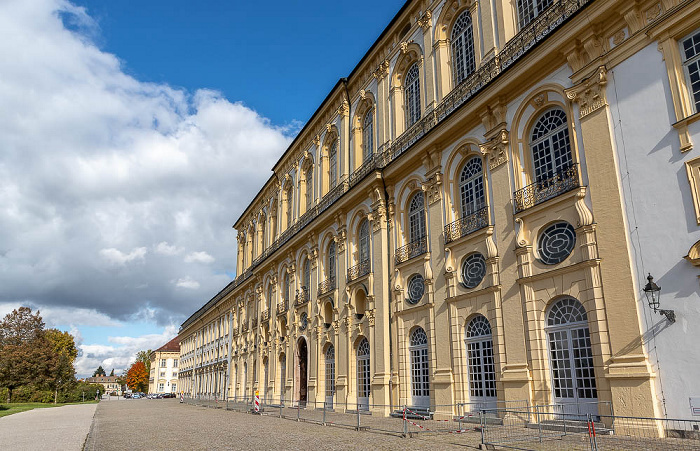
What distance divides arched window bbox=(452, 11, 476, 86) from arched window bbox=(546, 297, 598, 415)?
9442mm

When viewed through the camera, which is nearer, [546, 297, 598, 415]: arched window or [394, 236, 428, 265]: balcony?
[546, 297, 598, 415]: arched window

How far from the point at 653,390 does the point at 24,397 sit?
194ft

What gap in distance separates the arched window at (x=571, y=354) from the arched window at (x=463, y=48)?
9442mm

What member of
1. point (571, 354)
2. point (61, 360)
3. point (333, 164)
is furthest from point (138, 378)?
point (571, 354)

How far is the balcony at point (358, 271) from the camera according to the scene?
2394 centimetres

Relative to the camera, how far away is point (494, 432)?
12469 millimetres

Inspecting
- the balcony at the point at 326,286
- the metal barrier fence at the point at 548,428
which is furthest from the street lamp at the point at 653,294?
the balcony at the point at 326,286

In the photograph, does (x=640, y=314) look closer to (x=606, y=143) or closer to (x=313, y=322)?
(x=606, y=143)

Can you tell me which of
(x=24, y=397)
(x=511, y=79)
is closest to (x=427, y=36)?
(x=511, y=79)

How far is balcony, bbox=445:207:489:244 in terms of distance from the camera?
55.3 feet

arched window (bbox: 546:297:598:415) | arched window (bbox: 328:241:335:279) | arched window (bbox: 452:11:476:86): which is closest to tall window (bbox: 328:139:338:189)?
arched window (bbox: 328:241:335:279)

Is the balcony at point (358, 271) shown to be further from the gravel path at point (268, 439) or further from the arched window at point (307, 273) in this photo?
the gravel path at point (268, 439)

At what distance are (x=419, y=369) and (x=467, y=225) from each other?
19.3 feet

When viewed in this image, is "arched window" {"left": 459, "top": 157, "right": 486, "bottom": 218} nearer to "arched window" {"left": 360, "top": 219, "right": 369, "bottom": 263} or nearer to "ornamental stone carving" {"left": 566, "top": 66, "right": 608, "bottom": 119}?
"ornamental stone carving" {"left": 566, "top": 66, "right": 608, "bottom": 119}
